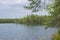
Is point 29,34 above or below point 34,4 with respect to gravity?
below

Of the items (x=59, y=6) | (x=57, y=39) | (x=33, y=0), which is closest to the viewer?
(x=33, y=0)

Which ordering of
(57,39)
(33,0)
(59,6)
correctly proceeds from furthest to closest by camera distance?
(57,39) < (59,6) < (33,0)

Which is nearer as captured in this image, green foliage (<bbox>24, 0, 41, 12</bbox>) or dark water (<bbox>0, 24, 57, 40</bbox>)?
green foliage (<bbox>24, 0, 41, 12</bbox>)

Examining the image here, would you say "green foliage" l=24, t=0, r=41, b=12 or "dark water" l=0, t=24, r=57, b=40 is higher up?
"green foliage" l=24, t=0, r=41, b=12

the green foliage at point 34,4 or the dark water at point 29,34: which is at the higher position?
the green foliage at point 34,4

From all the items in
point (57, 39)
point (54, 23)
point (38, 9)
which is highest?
point (38, 9)

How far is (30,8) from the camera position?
7355 millimetres

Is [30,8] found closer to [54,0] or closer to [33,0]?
[33,0]

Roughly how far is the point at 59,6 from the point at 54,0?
11.6 inches

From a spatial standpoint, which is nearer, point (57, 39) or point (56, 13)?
point (56, 13)

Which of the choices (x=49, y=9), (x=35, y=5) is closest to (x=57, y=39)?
(x=49, y=9)

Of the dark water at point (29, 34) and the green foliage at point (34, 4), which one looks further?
the dark water at point (29, 34)

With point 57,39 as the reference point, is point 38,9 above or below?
above

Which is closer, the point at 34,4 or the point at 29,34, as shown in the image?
the point at 34,4
